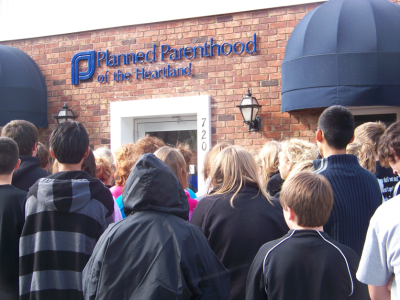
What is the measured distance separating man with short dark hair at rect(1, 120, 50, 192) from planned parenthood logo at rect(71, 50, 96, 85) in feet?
12.7

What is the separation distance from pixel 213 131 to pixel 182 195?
13.8 ft

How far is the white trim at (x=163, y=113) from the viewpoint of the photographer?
6.12 meters

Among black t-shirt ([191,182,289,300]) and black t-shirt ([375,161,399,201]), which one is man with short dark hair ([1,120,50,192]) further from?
black t-shirt ([375,161,399,201])

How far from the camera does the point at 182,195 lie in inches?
76.9

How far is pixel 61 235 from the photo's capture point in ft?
7.45

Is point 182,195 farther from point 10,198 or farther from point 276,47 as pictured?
point 276,47

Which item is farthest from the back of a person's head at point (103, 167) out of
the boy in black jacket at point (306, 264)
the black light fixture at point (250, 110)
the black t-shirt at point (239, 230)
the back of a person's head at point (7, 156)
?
the black light fixture at point (250, 110)

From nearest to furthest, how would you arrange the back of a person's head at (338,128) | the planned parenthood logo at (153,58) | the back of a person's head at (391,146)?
the back of a person's head at (391,146) → the back of a person's head at (338,128) → the planned parenthood logo at (153,58)

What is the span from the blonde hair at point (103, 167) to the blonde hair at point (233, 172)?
136 cm

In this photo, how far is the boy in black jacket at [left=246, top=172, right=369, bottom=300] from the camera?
1803 mm

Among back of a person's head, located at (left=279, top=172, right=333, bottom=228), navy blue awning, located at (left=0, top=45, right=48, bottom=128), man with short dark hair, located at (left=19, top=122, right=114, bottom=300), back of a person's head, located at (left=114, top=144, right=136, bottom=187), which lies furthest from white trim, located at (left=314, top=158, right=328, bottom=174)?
navy blue awning, located at (left=0, top=45, right=48, bottom=128)

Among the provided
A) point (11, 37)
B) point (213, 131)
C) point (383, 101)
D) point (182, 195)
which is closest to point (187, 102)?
point (213, 131)

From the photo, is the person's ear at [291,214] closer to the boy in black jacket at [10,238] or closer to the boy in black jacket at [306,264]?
the boy in black jacket at [306,264]

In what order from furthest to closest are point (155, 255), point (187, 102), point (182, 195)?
point (187, 102)
point (182, 195)
point (155, 255)
